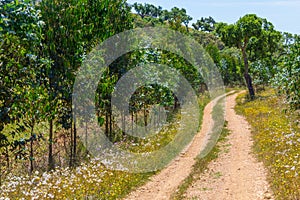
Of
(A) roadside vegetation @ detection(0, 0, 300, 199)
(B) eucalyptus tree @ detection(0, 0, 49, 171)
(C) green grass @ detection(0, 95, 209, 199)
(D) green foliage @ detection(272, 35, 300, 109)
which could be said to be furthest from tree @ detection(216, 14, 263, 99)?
(B) eucalyptus tree @ detection(0, 0, 49, 171)

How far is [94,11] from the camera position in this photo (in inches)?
635

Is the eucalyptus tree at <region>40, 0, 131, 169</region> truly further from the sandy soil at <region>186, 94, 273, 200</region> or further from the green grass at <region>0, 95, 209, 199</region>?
the sandy soil at <region>186, 94, 273, 200</region>

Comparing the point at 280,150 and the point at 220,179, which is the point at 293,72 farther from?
the point at 220,179

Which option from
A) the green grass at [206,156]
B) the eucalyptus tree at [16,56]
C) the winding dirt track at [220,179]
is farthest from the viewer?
the green grass at [206,156]

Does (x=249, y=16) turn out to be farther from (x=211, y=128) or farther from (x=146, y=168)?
(x=146, y=168)

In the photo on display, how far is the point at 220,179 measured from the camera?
12.4 m

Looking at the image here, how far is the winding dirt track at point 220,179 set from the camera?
10.7m

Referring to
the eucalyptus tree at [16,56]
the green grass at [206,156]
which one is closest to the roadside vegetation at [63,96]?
the eucalyptus tree at [16,56]

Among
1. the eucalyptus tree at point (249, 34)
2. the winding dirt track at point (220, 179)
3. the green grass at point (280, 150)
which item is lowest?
the winding dirt track at point (220, 179)

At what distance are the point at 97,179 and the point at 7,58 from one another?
7.28m

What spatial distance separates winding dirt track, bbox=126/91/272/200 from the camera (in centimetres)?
1071

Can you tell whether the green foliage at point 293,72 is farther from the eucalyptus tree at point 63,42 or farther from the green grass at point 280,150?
the eucalyptus tree at point 63,42

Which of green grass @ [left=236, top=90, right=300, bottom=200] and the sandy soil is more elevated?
green grass @ [left=236, top=90, right=300, bottom=200]

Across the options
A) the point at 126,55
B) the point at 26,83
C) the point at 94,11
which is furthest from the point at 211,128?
the point at 26,83
